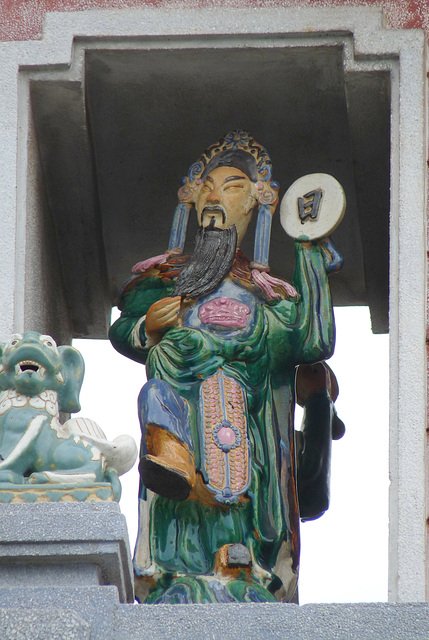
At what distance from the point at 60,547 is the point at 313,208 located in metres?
2.43

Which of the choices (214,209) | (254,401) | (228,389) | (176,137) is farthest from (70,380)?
(176,137)

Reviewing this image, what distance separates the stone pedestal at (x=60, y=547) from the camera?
5.52m

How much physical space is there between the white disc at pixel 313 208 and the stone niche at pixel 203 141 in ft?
0.91

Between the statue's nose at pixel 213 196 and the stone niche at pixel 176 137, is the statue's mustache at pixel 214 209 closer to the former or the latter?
the statue's nose at pixel 213 196

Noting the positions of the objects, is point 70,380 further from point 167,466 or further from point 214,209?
point 214,209

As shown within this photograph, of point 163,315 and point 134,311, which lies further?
point 134,311

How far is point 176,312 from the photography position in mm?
7336

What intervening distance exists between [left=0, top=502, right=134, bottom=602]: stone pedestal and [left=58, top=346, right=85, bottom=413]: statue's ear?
828 mm

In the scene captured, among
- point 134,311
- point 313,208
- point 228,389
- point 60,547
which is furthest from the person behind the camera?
point 134,311

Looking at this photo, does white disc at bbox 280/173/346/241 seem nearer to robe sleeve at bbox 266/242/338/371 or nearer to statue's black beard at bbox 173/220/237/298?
robe sleeve at bbox 266/242/338/371

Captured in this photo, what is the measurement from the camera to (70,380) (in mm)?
6371

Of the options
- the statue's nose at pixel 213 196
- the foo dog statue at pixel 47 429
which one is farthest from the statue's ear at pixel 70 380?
the statue's nose at pixel 213 196

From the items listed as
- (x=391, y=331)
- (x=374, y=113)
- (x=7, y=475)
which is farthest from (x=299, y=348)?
(x=7, y=475)

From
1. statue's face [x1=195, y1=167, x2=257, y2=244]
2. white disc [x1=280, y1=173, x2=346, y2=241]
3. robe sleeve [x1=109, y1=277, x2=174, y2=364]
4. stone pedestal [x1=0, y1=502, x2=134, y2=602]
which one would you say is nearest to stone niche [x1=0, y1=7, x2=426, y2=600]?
white disc [x1=280, y1=173, x2=346, y2=241]
